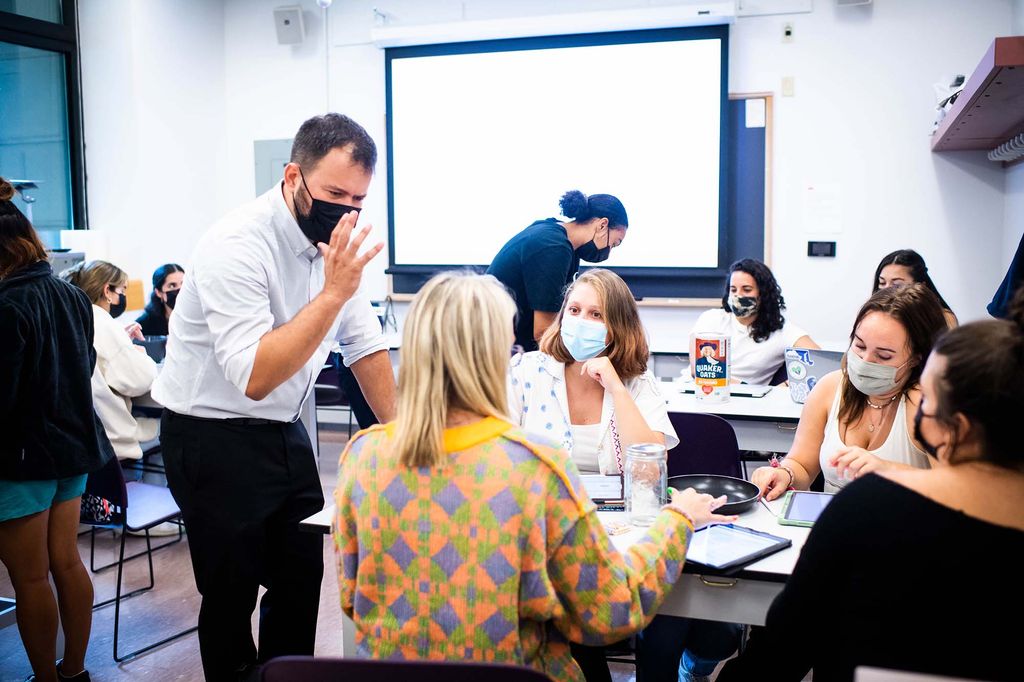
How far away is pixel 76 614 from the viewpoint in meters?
2.52

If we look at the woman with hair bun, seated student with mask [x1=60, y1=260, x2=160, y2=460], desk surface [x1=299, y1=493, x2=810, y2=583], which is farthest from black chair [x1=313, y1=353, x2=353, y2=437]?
desk surface [x1=299, y1=493, x2=810, y2=583]

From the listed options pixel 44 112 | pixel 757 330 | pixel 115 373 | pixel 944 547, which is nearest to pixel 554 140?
pixel 757 330

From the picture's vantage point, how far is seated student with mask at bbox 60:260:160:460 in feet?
11.3

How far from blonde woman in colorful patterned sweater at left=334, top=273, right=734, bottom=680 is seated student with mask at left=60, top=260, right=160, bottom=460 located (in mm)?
2511

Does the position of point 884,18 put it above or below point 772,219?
above

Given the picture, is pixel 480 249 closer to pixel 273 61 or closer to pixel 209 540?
pixel 273 61

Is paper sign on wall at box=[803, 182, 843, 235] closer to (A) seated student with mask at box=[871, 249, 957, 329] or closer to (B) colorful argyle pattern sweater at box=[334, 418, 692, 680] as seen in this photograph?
(A) seated student with mask at box=[871, 249, 957, 329]

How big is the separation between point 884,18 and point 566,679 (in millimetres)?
4833

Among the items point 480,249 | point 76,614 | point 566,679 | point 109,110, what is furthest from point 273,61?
point 566,679

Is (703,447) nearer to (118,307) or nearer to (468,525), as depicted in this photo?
(468,525)

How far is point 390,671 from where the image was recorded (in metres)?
1.05

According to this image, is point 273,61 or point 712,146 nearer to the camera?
point 712,146

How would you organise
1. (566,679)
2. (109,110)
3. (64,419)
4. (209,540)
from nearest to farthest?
(566,679), (209,540), (64,419), (109,110)

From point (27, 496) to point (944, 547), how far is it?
2259 millimetres
